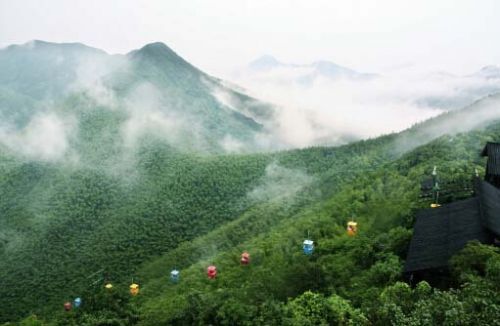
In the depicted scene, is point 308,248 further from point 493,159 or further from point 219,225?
point 219,225

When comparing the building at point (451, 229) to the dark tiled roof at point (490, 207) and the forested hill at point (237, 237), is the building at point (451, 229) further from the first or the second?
the forested hill at point (237, 237)

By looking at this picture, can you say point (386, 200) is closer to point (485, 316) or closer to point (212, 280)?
point (212, 280)

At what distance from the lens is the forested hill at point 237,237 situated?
86.5ft

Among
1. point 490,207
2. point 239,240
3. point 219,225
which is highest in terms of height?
point 219,225

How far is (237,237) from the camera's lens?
305 ft

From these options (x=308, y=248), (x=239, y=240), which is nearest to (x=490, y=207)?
(x=308, y=248)

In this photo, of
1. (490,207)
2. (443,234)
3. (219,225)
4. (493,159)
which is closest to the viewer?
(443,234)

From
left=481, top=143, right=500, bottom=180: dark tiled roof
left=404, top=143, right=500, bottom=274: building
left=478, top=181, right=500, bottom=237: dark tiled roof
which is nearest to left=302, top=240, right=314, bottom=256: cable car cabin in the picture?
left=404, top=143, right=500, bottom=274: building

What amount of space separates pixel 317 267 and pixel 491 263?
16.6 metres

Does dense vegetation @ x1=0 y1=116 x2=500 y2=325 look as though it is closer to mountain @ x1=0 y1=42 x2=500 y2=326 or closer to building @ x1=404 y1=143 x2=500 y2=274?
mountain @ x1=0 y1=42 x2=500 y2=326

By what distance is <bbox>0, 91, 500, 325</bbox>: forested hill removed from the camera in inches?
1038

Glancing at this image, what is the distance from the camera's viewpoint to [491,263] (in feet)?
71.6

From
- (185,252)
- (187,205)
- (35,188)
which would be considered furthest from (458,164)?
(35,188)

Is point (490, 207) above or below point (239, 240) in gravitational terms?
below
